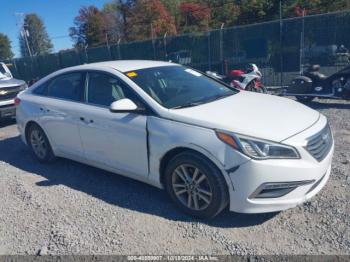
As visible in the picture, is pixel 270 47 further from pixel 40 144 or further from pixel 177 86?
pixel 40 144

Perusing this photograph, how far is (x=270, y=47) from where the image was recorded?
11539 millimetres

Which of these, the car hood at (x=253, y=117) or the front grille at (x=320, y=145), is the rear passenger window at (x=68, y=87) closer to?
the car hood at (x=253, y=117)

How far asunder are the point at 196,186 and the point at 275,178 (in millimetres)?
775

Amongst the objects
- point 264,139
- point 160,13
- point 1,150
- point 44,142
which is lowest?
point 1,150

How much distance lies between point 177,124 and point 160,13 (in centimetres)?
4854

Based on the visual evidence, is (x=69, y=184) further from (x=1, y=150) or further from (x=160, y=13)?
(x=160, y=13)

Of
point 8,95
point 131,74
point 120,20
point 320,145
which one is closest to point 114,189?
point 131,74

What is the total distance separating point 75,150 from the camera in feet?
15.4

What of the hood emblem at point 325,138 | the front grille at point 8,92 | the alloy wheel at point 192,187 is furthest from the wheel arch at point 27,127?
the hood emblem at point 325,138

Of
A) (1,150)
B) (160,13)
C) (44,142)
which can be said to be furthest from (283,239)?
(160,13)

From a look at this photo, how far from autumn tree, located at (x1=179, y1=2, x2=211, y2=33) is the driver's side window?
39.6 meters

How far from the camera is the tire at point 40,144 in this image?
17.4 feet

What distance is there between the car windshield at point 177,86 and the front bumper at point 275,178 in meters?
1.09

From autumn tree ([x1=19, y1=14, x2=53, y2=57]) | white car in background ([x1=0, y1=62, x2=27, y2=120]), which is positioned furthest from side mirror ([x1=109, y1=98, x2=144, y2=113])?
autumn tree ([x1=19, y1=14, x2=53, y2=57])
